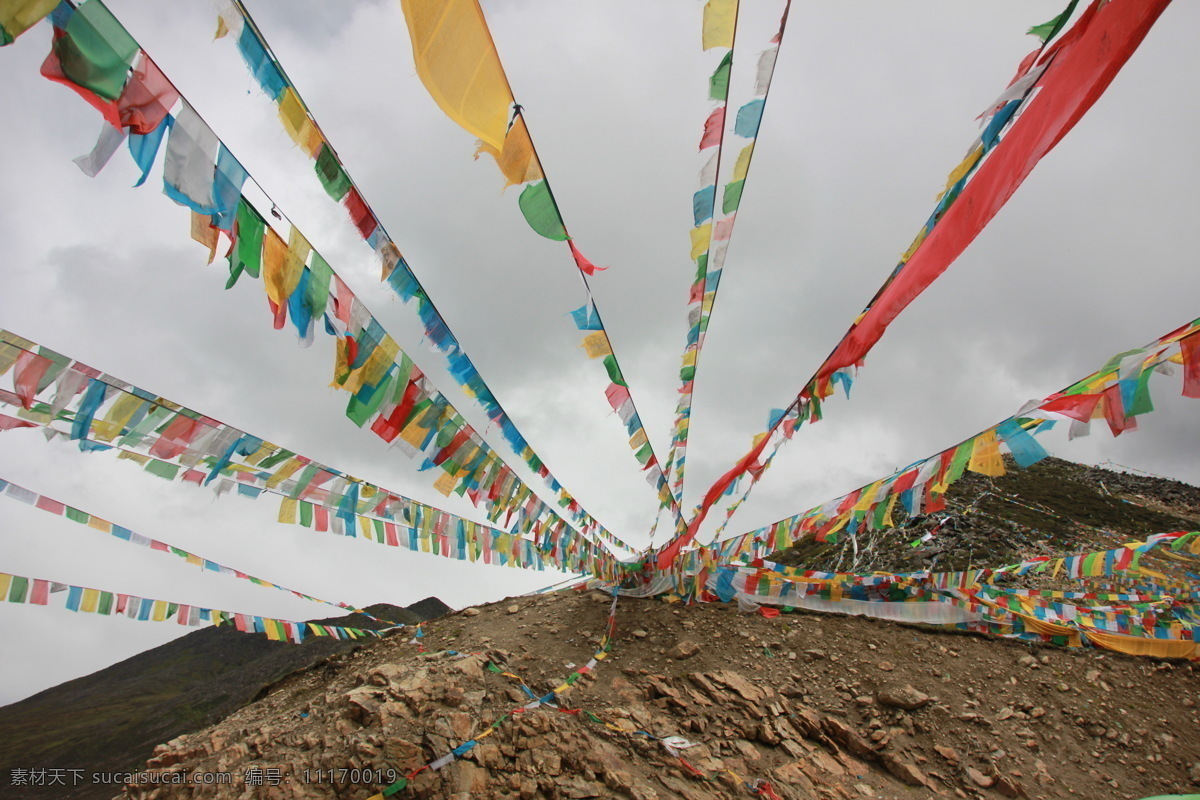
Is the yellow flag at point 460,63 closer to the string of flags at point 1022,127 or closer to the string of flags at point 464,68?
the string of flags at point 464,68

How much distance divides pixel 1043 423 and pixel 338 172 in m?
5.66

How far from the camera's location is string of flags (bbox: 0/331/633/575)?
5.39 m

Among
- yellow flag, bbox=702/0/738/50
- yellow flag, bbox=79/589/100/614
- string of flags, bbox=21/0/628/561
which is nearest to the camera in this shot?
string of flags, bbox=21/0/628/561

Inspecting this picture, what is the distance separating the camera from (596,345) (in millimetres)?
5539

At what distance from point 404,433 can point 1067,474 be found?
30729mm

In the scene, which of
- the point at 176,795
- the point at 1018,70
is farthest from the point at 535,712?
the point at 1018,70

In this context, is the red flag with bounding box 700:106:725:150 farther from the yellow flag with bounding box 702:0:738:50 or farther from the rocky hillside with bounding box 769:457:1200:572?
the rocky hillside with bounding box 769:457:1200:572

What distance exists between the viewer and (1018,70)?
2.88 m

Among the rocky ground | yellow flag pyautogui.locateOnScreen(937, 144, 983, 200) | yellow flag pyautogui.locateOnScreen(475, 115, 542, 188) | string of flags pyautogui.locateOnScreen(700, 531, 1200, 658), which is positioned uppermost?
yellow flag pyautogui.locateOnScreen(937, 144, 983, 200)

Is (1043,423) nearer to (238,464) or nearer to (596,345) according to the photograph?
(596,345)

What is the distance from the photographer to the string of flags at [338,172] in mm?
2701

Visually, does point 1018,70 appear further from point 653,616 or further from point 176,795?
point 176,795

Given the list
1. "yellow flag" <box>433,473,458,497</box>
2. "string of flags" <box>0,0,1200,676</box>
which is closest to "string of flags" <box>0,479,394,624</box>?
"string of flags" <box>0,0,1200,676</box>

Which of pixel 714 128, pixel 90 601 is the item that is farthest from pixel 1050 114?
pixel 90 601
